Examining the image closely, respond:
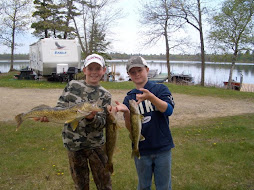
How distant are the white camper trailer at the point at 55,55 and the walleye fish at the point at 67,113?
1688 cm

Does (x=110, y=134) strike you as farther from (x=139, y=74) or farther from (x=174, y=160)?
(x=174, y=160)

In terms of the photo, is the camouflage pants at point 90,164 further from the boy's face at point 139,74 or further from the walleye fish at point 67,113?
the boy's face at point 139,74

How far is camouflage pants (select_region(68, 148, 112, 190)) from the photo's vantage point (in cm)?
334

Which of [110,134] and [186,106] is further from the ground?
[110,134]

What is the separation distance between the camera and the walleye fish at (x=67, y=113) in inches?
105

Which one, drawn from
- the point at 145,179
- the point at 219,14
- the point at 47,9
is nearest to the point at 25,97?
the point at 145,179

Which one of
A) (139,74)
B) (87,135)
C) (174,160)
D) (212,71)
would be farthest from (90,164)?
(212,71)

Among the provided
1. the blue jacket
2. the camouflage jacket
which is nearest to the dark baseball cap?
the blue jacket

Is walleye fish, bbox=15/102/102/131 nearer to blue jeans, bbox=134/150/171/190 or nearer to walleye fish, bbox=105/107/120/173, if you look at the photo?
walleye fish, bbox=105/107/120/173

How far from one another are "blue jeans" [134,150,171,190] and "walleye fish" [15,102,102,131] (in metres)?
0.96

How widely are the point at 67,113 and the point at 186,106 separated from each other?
984 centimetres

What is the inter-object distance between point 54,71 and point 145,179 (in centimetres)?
1804

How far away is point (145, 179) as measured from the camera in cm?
303

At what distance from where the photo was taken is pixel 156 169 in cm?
294
